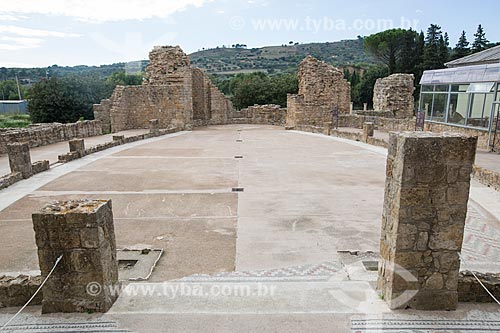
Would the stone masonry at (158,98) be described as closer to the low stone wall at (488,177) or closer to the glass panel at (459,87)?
the glass panel at (459,87)

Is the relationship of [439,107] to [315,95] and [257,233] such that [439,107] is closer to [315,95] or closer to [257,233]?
[315,95]

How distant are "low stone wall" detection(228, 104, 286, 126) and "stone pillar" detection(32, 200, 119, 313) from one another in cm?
2382

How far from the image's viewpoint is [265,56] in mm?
92688

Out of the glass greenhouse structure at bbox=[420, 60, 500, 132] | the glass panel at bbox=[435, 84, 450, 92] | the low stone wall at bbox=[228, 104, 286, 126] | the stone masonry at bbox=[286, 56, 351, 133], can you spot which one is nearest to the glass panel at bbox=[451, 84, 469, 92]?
the glass greenhouse structure at bbox=[420, 60, 500, 132]

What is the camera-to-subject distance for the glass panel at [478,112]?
51.1 ft

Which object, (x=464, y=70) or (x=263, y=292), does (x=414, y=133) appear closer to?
(x=263, y=292)

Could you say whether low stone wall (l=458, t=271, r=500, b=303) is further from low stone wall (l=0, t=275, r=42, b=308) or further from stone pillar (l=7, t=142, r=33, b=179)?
stone pillar (l=7, t=142, r=33, b=179)

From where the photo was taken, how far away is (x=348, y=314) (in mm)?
3854

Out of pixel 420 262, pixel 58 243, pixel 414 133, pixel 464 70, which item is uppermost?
pixel 464 70

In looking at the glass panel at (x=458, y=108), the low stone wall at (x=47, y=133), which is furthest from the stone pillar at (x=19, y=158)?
the glass panel at (x=458, y=108)

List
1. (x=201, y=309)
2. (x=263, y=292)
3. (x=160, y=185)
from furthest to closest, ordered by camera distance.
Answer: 1. (x=160, y=185)
2. (x=263, y=292)
3. (x=201, y=309)

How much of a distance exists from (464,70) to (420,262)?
1615 centimetres

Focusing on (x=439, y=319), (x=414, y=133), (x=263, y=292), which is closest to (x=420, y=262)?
(x=439, y=319)

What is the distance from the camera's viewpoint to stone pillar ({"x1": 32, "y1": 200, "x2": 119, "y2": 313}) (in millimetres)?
3627
